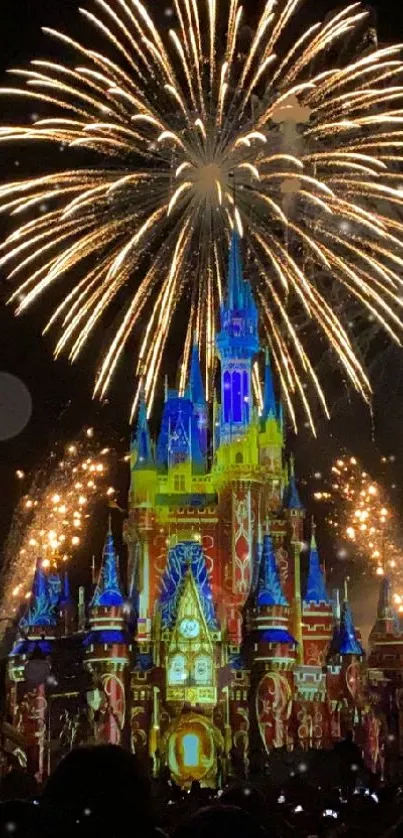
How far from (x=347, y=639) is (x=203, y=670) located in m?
8.99

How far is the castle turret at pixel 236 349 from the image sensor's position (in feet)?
221

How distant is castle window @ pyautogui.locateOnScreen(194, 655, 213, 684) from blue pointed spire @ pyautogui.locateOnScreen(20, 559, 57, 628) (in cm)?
1085

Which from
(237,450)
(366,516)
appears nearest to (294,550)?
(366,516)

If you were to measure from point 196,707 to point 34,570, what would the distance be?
15147 millimetres

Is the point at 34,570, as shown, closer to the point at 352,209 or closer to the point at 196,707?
the point at 196,707

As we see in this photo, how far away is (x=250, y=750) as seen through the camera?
5988 centimetres

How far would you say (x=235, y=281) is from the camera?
67250 mm

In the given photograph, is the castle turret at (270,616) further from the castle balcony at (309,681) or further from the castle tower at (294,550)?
the castle tower at (294,550)

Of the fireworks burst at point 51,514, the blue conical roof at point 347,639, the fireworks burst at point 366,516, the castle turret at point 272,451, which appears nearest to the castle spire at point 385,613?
the fireworks burst at point 366,516

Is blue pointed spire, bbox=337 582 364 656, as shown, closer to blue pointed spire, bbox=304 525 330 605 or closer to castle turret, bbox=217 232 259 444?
blue pointed spire, bbox=304 525 330 605

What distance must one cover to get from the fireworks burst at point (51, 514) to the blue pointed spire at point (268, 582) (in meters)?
9.12

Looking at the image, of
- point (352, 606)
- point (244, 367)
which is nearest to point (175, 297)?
point (244, 367)

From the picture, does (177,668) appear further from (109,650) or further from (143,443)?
(143,443)

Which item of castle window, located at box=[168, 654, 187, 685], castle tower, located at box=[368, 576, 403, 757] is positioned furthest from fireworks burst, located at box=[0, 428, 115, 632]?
castle tower, located at box=[368, 576, 403, 757]
